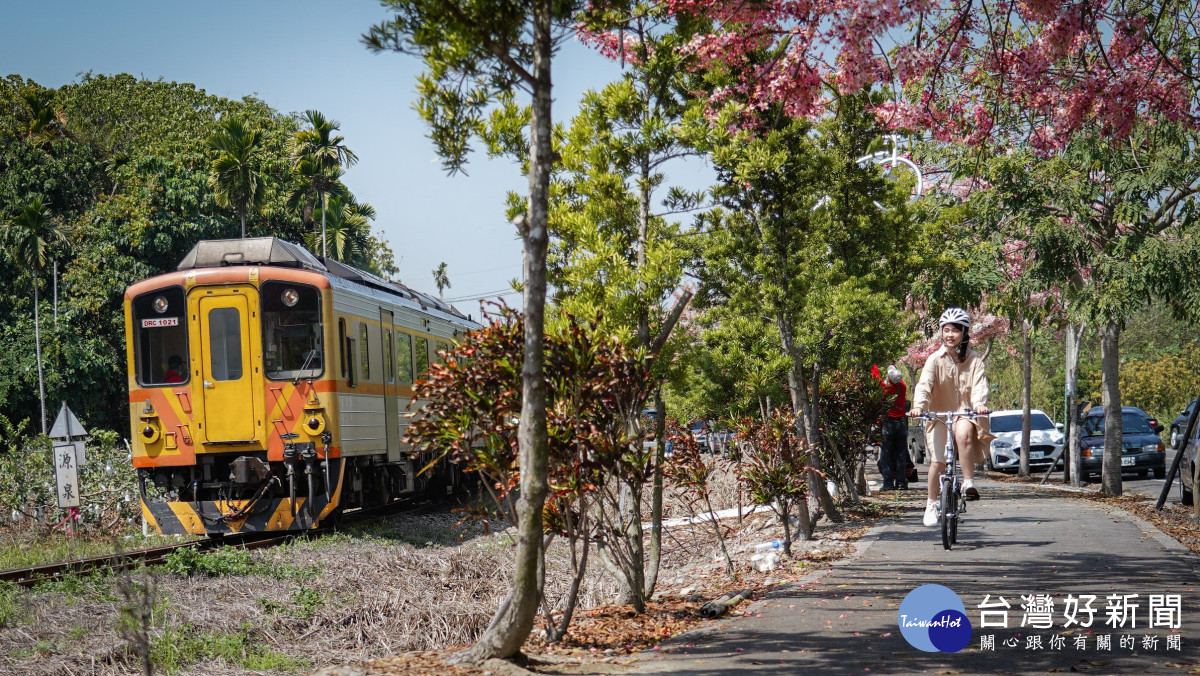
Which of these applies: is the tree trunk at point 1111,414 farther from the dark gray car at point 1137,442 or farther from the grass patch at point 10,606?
the grass patch at point 10,606

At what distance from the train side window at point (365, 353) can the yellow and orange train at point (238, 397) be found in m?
1.00

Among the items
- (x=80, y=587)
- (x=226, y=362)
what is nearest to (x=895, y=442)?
(x=226, y=362)

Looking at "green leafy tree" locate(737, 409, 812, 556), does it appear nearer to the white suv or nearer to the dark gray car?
the dark gray car

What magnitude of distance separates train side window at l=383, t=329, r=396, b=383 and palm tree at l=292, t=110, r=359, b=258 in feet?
92.5

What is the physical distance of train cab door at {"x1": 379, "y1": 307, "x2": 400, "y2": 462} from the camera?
57.1 feet

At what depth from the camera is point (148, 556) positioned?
13.2 m

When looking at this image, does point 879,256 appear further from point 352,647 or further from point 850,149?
point 352,647

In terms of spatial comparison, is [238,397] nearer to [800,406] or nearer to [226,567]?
[226,567]

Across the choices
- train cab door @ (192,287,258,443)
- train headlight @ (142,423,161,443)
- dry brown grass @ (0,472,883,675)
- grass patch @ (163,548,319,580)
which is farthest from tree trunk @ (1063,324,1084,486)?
train headlight @ (142,423,161,443)

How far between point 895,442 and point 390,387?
8.53m

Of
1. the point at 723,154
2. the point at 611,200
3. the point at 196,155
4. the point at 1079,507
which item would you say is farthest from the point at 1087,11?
the point at 196,155

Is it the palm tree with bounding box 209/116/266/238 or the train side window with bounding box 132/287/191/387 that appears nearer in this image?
the train side window with bounding box 132/287/191/387
